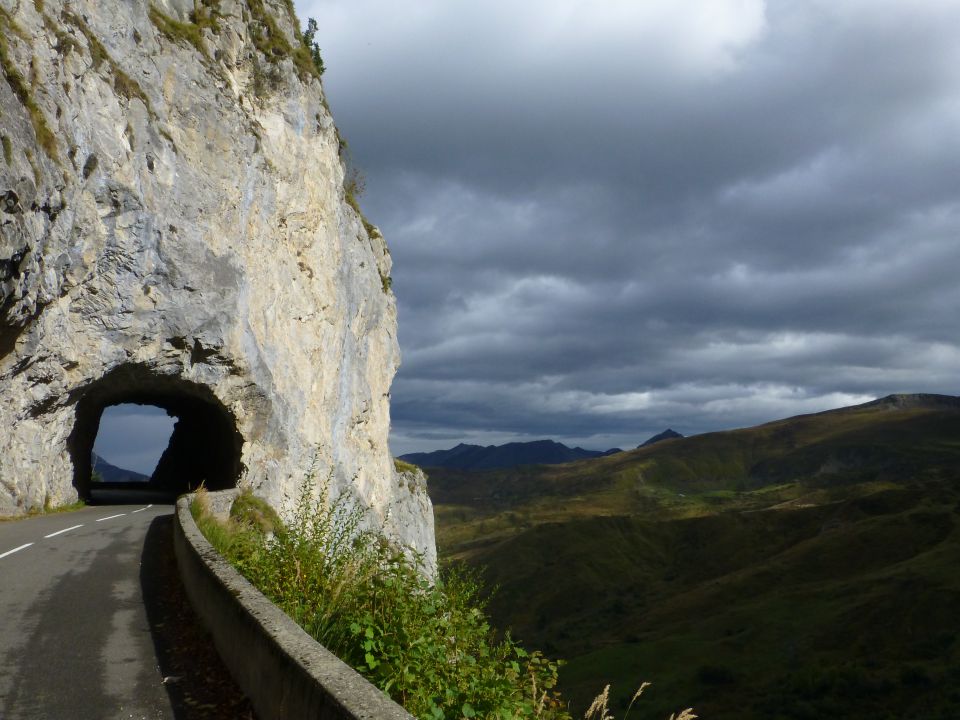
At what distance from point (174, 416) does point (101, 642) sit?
42681mm

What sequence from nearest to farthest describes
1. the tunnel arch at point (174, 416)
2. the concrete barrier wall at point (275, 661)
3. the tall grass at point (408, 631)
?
the concrete barrier wall at point (275, 661) → the tall grass at point (408, 631) → the tunnel arch at point (174, 416)

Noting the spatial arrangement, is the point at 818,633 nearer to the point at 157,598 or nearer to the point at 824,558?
→ the point at 824,558

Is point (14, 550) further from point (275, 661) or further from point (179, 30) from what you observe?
point (179, 30)

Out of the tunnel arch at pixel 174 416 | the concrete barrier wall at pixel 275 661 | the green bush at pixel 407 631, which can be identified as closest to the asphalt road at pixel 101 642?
the concrete barrier wall at pixel 275 661

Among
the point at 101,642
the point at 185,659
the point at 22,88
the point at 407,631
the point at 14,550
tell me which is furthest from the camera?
the point at 22,88

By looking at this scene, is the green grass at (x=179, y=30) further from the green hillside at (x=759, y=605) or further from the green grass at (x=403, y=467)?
the green grass at (x=403, y=467)

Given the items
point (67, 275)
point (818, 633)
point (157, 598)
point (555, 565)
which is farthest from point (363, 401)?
point (555, 565)

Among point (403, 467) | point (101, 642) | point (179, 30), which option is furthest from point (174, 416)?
point (101, 642)

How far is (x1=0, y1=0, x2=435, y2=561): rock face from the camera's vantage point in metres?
20.3

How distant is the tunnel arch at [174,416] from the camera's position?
27719 mm

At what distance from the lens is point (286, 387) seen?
33875 millimetres

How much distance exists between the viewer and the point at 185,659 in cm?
736

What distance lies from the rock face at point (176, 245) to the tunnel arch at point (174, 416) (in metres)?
0.16

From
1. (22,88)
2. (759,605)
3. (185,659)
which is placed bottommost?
(759,605)
